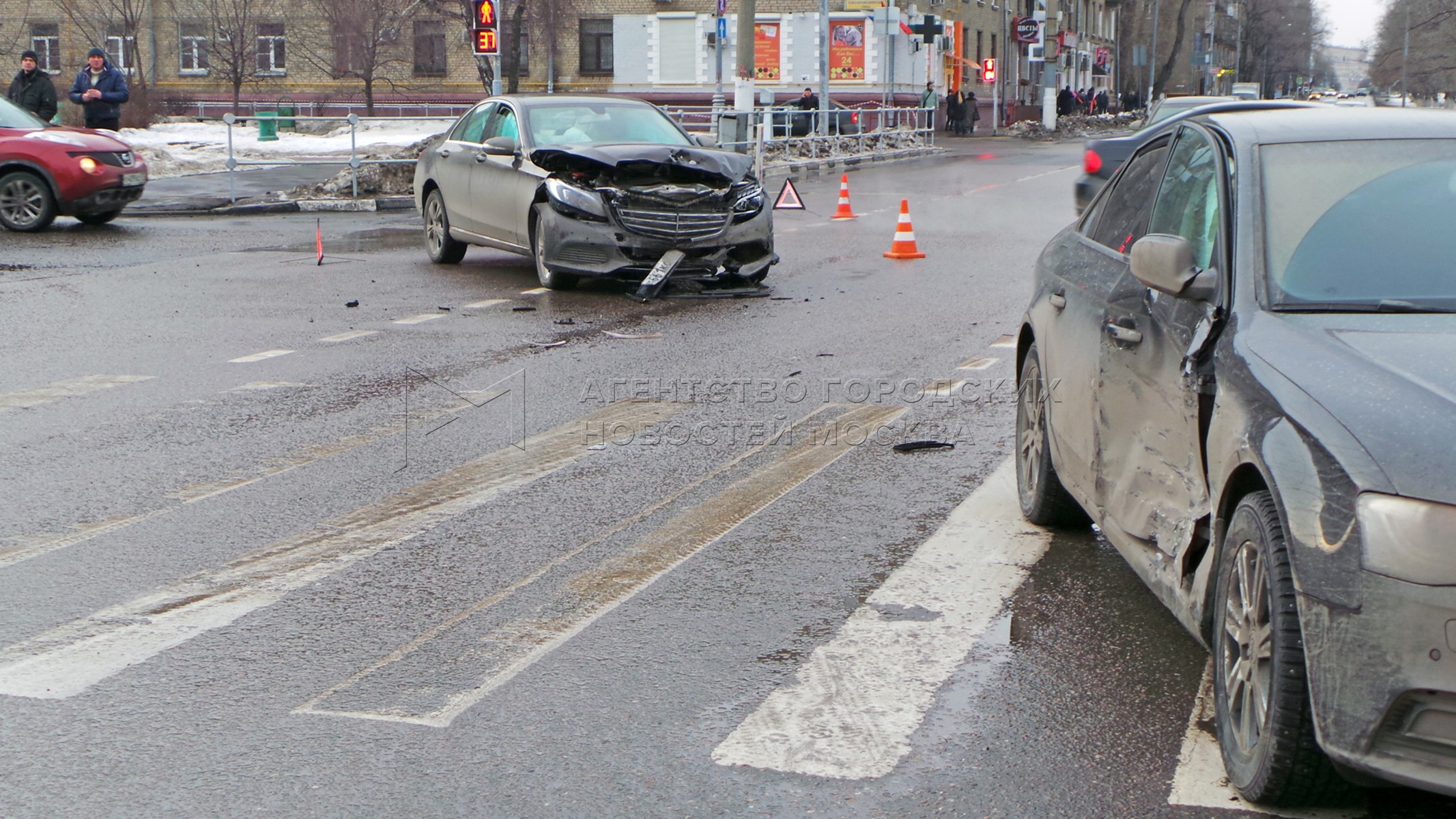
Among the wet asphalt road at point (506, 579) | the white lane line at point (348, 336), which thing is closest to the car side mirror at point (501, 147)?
the wet asphalt road at point (506, 579)

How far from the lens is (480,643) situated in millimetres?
4516

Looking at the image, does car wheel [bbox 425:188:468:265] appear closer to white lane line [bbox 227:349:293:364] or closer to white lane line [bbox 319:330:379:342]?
white lane line [bbox 319:330:379:342]

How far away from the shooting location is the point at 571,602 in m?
4.91

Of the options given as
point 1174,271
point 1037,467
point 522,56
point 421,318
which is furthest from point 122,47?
point 1174,271

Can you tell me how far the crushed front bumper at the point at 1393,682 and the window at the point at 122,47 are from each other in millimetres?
47418

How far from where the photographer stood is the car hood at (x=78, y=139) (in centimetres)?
1852

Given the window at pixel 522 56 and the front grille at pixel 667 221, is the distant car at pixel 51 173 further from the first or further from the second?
the window at pixel 522 56

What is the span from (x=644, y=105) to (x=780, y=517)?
9.47 metres

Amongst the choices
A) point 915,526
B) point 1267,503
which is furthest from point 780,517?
point 1267,503

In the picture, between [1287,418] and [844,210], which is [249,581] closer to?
[1287,418]

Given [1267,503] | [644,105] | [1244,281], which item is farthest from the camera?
[644,105]

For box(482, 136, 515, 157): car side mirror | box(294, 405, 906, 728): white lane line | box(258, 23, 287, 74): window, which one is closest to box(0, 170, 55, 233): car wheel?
box(482, 136, 515, 157): car side mirror

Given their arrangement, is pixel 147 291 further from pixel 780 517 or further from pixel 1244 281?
pixel 1244 281

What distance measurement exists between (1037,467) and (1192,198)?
4.70ft
